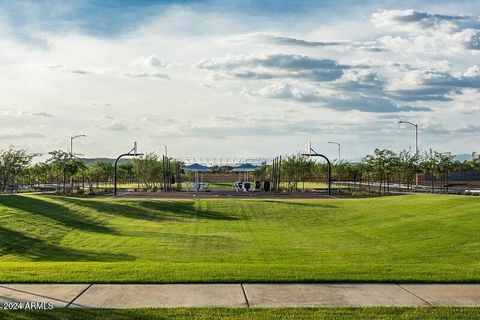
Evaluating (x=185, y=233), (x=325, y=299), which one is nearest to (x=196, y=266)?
(x=325, y=299)

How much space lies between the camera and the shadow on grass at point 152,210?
108 feet

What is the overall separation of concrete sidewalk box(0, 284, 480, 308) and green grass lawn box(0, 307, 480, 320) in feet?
1.23

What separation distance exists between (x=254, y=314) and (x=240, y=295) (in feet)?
4.16

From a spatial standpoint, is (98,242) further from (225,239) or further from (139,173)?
(139,173)

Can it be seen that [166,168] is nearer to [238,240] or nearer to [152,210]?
[152,210]

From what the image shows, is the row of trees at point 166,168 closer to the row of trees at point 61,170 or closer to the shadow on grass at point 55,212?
the row of trees at point 61,170

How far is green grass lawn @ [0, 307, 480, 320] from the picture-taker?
8.53 m

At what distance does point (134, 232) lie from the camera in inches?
1023

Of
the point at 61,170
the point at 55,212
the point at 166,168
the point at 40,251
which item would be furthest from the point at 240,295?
the point at 166,168

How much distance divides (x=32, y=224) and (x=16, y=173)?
25738 mm

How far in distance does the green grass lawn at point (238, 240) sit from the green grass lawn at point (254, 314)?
7.12ft

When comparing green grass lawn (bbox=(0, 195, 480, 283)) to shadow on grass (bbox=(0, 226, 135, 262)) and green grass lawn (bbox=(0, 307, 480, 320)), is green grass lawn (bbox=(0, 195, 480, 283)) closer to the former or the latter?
shadow on grass (bbox=(0, 226, 135, 262))

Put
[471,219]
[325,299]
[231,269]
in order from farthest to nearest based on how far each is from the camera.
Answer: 1. [471,219]
2. [231,269]
3. [325,299]

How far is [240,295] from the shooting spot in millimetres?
9961
